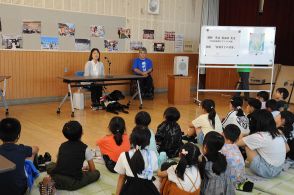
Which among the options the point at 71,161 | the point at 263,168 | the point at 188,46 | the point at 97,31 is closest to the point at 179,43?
the point at 188,46

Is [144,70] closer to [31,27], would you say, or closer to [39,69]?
[39,69]

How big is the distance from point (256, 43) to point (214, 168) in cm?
515

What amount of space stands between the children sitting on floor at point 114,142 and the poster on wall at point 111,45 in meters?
4.53

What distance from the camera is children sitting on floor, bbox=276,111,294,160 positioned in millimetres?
3601

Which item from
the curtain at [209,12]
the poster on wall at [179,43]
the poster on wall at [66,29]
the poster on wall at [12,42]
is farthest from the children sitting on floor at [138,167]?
the curtain at [209,12]

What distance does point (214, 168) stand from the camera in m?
2.44

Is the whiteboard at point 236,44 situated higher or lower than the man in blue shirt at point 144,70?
higher

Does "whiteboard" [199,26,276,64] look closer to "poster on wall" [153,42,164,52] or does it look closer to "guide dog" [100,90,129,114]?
"poster on wall" [153,42,164,52]

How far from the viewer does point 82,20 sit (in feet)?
23.0

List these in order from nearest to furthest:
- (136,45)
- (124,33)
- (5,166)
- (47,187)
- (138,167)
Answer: (5,166), (138,167), (47,187), (124,33), (136,45)

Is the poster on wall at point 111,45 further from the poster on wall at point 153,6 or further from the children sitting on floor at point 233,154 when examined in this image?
the children sitting on floor at point 233,154

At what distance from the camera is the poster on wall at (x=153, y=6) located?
320 inches

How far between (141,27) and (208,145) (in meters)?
6.06

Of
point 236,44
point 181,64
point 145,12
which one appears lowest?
point 181,64
